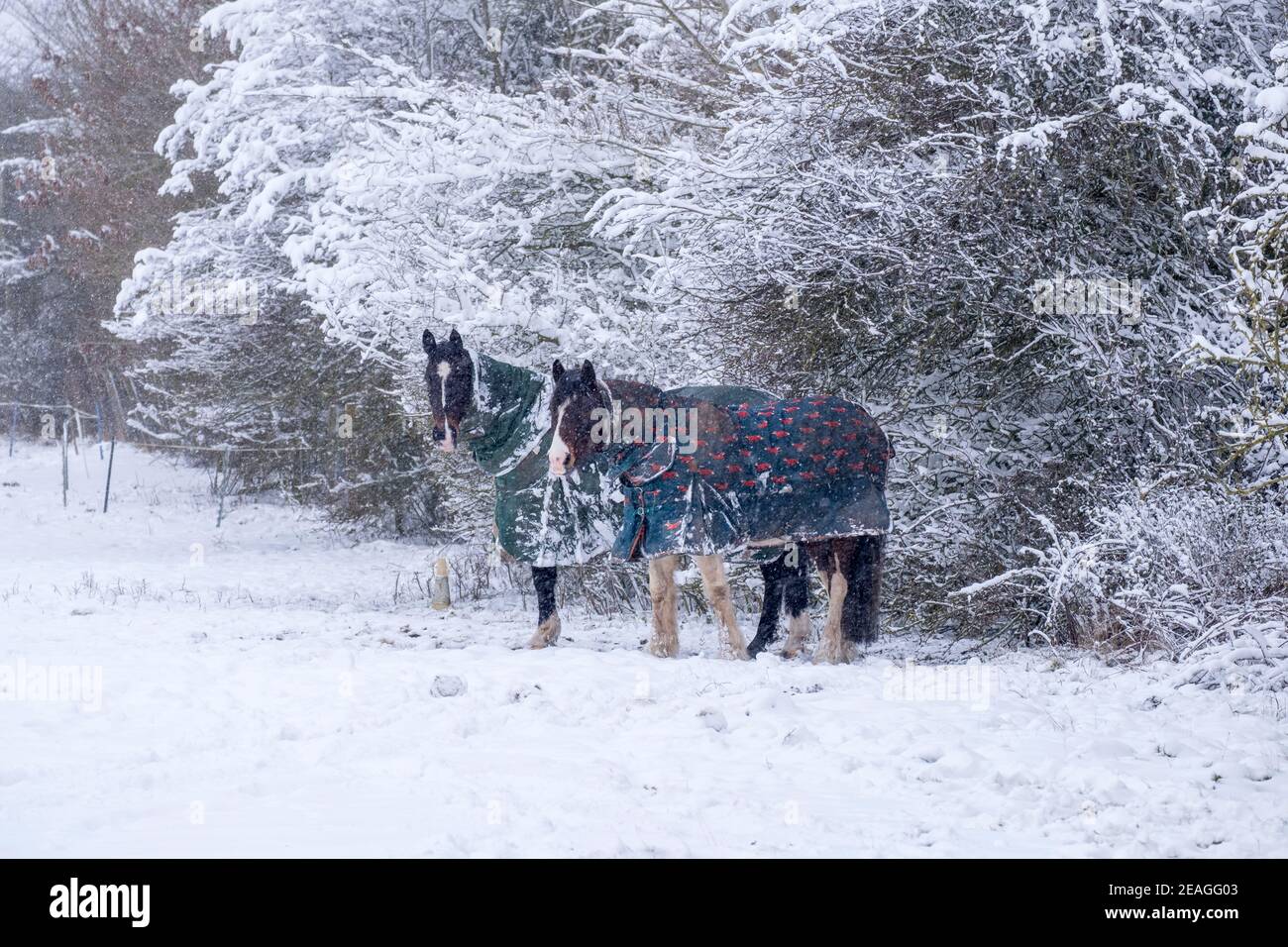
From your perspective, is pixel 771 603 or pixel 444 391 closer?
pixel 444 391

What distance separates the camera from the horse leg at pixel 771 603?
8.13m

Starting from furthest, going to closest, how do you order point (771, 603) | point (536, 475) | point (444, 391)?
1. point (771, 603)
2. point (536, 475)
3. point (444, 391)

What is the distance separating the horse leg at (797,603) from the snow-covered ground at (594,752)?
2.05 ft

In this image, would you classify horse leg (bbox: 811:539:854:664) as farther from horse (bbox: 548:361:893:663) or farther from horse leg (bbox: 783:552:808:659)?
horse leg (bbox: 783:552:808:659)

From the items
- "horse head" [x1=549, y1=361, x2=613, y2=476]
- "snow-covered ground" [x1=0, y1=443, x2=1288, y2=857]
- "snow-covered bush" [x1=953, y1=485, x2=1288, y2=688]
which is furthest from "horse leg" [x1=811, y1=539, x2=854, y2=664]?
"horse head" [x1=549, y1=361, x2=613, y2=476]

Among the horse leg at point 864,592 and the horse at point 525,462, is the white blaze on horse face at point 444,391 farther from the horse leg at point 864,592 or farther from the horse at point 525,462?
the horse leg at point 864,592

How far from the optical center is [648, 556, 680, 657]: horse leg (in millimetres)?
7582

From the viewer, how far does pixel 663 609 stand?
7.64 m

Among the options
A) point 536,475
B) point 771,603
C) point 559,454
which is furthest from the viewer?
point 771,603

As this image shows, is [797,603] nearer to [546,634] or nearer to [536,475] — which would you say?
[546,634]

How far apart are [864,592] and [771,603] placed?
2.89 ft

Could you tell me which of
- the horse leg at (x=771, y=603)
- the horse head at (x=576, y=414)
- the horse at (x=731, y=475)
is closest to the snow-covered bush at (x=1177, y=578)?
the horse at (x=731, y=475)

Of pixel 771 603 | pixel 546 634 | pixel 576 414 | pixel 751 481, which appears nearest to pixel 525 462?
pixel 576 414

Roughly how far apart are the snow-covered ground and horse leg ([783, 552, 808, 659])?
2.05 feet
